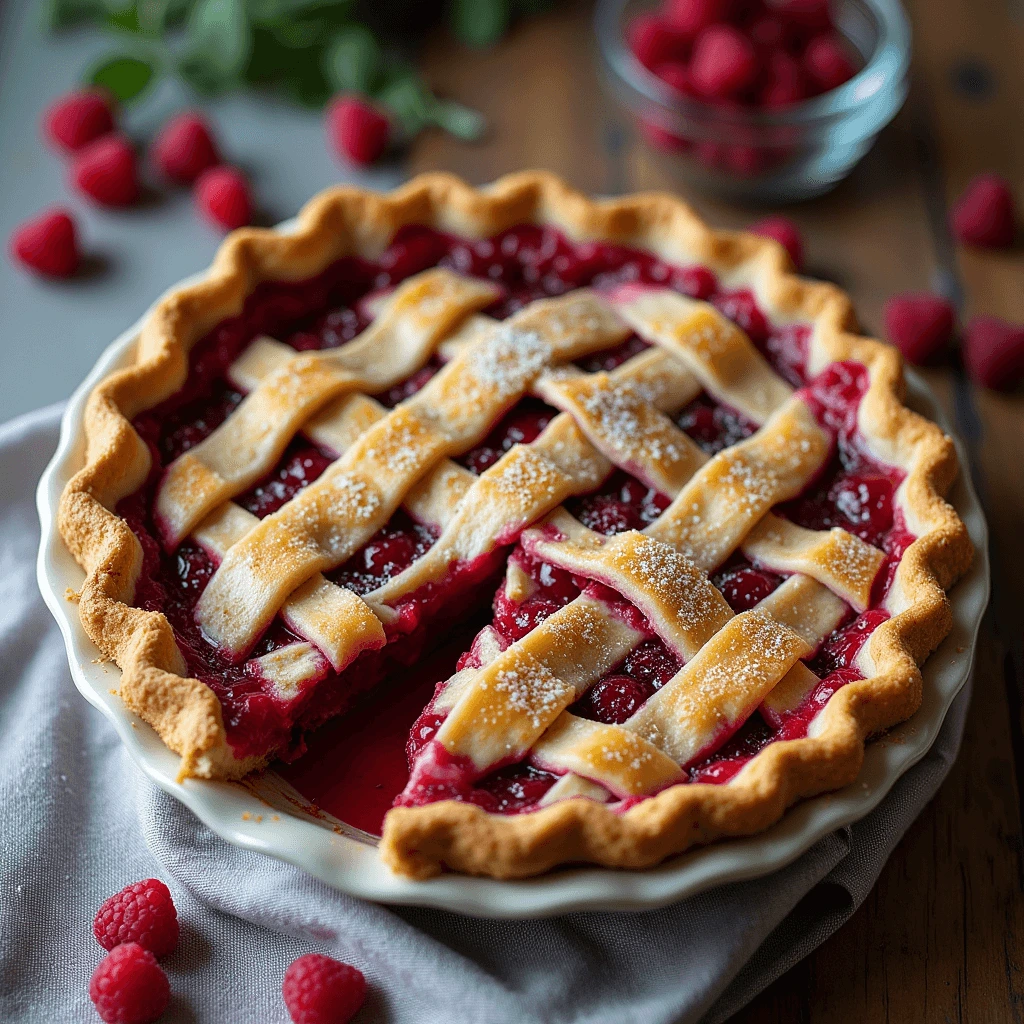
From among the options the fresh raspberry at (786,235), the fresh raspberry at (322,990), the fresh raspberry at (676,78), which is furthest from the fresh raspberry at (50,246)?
the fresh raspberry at (322,990)

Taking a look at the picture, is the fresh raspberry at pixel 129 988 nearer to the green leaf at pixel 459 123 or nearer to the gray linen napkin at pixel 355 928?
the gray linen napkin at pixel 355 928

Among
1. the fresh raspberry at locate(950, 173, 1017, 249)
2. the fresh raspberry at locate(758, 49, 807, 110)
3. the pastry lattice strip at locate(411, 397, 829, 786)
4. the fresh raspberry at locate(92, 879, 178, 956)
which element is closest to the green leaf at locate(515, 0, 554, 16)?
the fresh raspberry at locate(758, 49, 807, 110)

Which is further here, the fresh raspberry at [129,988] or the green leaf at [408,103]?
the green leaf at [408,103]

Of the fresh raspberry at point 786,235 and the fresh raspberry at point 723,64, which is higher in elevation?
the fresh raspberry at point 723,64

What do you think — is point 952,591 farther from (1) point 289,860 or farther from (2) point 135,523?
(2) point 135,523

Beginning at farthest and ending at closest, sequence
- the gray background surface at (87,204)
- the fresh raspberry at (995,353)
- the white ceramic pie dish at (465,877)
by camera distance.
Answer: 1. the gray background surface at (87,204)
2. the fresh raspberry at (995,353)
3. the white ceramic pie dish at (465,877)

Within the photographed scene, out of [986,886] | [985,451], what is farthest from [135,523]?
[985,451]

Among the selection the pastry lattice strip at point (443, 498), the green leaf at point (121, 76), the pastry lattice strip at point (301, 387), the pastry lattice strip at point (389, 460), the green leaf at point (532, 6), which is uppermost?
the green leaf at point (121, 76)
